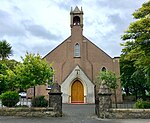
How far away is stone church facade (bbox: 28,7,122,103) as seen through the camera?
97.4 feet

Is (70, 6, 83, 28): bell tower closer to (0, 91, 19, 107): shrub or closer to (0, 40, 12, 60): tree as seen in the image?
(0, 40, 12, 60): tree

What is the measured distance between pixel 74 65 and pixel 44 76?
46.6 feet

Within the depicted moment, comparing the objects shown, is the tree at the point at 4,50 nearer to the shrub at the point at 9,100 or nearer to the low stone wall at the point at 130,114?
the shrub at the point at 9,100

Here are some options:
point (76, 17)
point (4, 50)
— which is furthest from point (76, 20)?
point (4, 50)

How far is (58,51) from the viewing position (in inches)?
1254

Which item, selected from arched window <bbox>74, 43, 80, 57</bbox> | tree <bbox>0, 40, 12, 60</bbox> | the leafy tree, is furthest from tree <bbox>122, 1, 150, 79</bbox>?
tree <bbox>0, 40, 12, 60</bbox>

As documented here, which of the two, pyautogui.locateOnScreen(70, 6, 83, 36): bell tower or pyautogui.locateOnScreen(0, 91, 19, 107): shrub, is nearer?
pyautogui.locateOnScreen(0, 91, 19, 107): shrub

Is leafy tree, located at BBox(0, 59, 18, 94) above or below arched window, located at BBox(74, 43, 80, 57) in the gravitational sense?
below

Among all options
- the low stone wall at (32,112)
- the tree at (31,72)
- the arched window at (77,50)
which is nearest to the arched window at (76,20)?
the arched window at (77,50)

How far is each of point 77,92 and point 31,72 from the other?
14028 mm

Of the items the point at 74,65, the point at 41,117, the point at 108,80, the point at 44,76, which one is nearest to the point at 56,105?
the point at 41,117

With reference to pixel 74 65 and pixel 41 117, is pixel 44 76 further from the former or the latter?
pixel 74 65

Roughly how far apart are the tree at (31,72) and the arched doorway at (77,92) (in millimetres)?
12821

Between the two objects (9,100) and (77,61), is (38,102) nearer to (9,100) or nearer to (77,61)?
(9,100)
